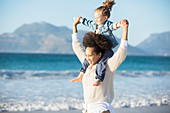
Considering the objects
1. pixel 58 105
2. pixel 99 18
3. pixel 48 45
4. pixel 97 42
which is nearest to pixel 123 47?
pixel 97 42

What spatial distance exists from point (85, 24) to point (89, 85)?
0.55 m

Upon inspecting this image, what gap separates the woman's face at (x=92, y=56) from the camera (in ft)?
5.70

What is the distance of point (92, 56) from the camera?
1.75 m

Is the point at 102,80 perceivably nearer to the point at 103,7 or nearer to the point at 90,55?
the point at 90,55

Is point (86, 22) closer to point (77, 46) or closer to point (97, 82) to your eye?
point (77, 46)

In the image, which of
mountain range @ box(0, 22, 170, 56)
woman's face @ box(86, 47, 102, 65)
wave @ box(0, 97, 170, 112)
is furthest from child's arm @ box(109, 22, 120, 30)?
mountain range @ box(0, 22, 170, 56)

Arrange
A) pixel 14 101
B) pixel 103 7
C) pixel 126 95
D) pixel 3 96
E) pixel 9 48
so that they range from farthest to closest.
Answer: pixel 9 48 → pixel 126 95 → pixel 3 96 → pixel 14 101 → pixel 103 7

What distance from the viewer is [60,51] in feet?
270

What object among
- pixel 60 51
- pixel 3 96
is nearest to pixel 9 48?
pixel 60 51

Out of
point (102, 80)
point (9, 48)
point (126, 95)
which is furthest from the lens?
point (9, 48)

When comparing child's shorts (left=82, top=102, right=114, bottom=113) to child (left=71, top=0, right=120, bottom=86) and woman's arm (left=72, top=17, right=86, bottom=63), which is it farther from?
woman's arm (left=72, top=17, right=86, bottom=63)

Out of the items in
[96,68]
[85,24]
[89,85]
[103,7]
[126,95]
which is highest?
[103,7]

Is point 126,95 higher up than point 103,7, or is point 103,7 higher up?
point 103,7

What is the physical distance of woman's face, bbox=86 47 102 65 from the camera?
1.74m
